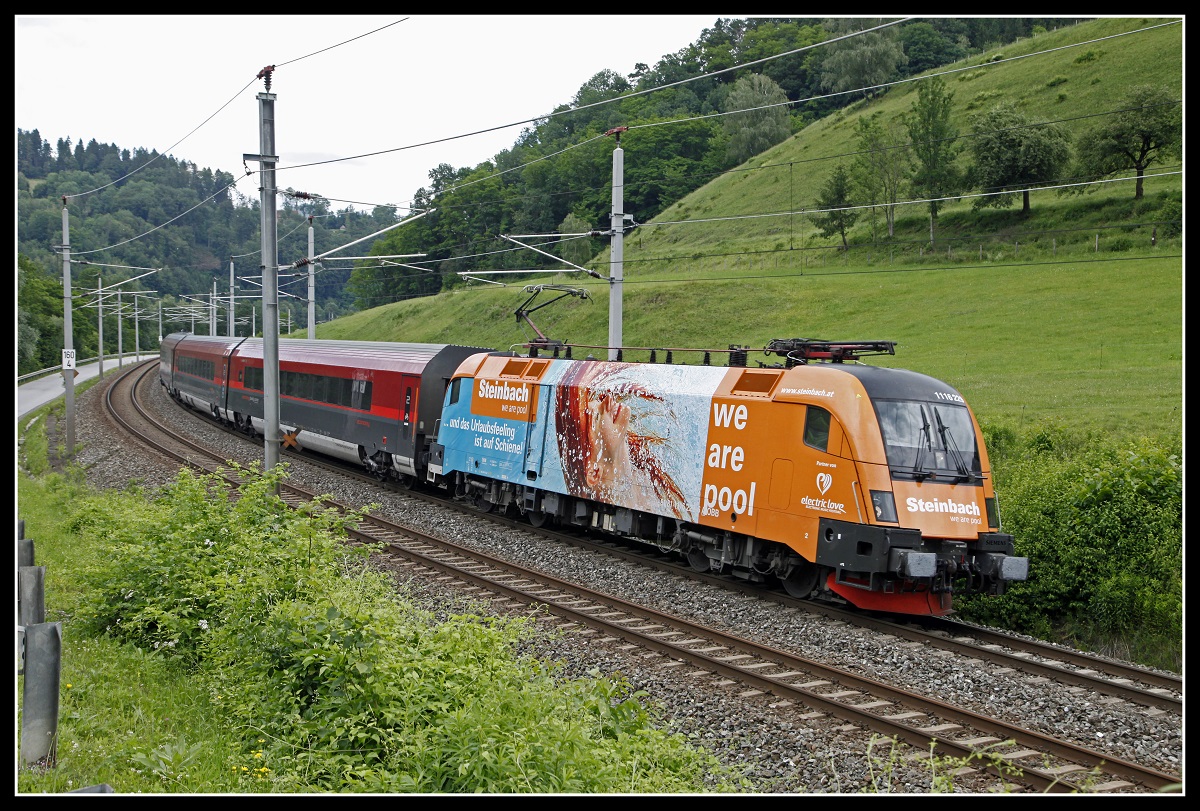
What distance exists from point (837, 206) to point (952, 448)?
4058cm

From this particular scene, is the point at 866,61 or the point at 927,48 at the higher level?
the point at 927,48

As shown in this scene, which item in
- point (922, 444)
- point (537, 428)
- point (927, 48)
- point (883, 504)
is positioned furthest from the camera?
point (927, 48)

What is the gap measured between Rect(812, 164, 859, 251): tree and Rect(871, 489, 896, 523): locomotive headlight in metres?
39.2

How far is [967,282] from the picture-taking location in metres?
43.3

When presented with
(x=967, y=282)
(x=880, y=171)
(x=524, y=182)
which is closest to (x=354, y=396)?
(x=967, y=282)

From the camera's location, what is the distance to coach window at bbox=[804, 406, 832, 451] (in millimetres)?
12266

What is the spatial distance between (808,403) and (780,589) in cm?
305

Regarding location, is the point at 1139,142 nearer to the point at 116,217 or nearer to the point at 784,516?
the point at 784,516

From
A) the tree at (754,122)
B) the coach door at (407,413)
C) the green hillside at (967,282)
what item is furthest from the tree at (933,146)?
the tree at (754,122)

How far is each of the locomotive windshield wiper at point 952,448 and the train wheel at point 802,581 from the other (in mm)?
2320

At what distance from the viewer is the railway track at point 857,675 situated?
25.0 feet

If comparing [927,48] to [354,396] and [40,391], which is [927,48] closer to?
[40,391]

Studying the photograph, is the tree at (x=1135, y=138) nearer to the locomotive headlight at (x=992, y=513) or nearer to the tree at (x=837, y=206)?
the tree at (x=837, y=206)
